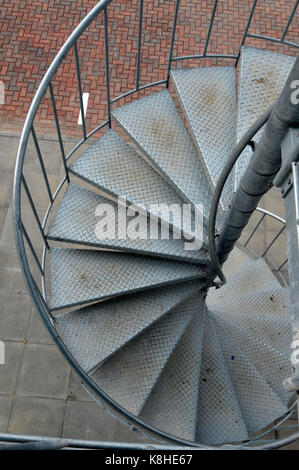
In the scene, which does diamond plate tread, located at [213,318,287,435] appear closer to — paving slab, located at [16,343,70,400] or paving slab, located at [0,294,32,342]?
paving slab, located at [16,343,70,400]

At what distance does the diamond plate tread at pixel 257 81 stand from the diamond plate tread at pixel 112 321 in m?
1.52

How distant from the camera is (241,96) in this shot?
12.6 feet

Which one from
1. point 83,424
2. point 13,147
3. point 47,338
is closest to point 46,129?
point 13,147

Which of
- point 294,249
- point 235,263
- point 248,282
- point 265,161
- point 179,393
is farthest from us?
point 235,263

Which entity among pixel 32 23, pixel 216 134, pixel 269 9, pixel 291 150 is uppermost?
pixel 269 9

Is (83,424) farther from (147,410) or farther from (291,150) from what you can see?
(291,150)

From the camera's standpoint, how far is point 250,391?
421cm

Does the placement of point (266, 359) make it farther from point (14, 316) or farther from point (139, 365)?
point (14, 316)

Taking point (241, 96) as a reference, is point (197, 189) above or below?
below

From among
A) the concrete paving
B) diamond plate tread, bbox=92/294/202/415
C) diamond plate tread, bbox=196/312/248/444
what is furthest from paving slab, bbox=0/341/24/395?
diamond plate tread, bbox=196/312/248/444

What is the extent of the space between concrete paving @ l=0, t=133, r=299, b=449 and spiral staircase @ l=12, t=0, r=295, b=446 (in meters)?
0.73

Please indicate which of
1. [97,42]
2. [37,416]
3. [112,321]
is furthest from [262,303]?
[97,42]

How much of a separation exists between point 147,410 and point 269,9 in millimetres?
5853

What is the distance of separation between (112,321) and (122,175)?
1247 mm
